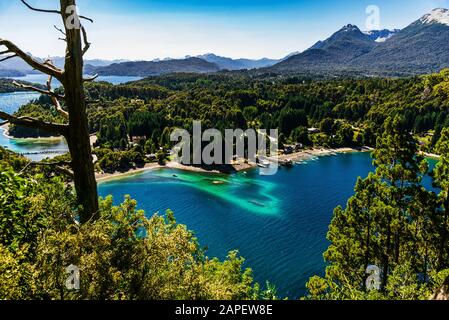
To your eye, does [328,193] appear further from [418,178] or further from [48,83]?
[48,83]

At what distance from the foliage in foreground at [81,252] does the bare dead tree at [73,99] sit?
0.38 metres

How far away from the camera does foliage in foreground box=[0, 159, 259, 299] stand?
5094 millimetres

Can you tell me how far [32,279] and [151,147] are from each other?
85080 mm

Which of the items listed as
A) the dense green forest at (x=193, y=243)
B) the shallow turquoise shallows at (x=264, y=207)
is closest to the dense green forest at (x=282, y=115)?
the shallow turquoise shallows at (x=264, y=207)

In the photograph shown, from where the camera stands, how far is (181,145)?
281 ft

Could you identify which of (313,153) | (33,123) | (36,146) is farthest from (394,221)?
(36,146)

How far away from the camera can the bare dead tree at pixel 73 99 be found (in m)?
5.65

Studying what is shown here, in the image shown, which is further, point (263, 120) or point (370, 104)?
point (370, 104)

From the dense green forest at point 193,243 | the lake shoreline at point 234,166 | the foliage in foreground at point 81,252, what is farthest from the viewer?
the lake shoreline at point 234,166

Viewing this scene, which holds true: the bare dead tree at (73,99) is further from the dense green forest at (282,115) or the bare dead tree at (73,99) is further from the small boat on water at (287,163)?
the small boat on water at (287,163)

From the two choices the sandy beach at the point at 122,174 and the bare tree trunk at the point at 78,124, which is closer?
the bare tree trunk at the point at 78,124

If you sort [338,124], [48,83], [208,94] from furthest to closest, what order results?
[208,94]
[338,124]
[48,83]

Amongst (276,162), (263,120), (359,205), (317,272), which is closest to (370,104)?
(263,120)
